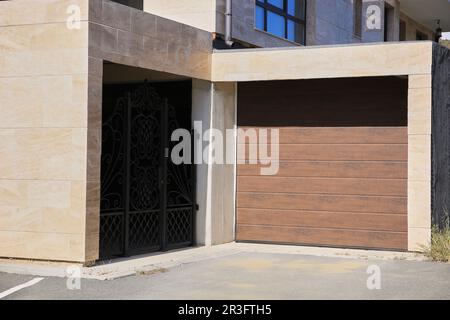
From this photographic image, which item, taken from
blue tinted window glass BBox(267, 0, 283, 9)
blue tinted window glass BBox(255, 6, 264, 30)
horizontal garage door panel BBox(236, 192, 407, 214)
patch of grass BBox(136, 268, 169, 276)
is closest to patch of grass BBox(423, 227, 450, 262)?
horizontal garage door panel BBox(236, 192, 407, 214)

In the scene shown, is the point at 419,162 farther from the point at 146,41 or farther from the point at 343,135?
the point at 146,41

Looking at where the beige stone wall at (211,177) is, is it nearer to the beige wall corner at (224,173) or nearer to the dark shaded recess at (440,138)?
the beige wall corner at (224,173)

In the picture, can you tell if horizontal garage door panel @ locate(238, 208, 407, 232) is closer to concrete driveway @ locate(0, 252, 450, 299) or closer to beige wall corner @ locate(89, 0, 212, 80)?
concrete driveway @ locate(0, 252, 450, 299)

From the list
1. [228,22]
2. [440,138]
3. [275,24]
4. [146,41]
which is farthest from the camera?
[275,24]

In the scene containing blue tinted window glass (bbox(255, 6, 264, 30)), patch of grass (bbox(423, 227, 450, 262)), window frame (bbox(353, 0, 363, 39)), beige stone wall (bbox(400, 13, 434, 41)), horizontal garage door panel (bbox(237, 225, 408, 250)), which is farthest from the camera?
beige stone wall (bbox(400, 13, 434, 41))

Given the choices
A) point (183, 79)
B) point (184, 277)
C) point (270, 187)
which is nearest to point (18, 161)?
point (184, 277)

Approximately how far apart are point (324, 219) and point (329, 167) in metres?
0.90

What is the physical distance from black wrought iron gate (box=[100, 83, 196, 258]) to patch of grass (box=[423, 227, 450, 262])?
162 inches

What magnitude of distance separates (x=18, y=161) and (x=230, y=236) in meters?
4.55

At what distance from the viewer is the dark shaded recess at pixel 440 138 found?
12445 mm

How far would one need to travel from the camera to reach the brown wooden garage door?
13.0 metres

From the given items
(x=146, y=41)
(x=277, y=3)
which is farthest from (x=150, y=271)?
(x=277, y=3)

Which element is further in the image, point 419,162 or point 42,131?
point 419,162

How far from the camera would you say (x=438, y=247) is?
464 inches
